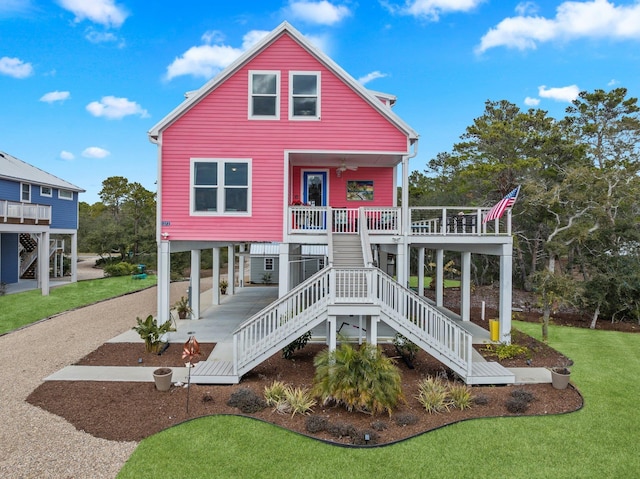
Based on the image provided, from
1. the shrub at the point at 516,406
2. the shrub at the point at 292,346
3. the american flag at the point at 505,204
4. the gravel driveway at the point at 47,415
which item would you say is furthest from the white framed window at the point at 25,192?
the shrub at the point at 516,406

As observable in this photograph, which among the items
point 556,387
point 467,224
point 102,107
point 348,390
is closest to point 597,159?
point 467,224

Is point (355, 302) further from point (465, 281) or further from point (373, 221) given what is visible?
point (465, 281)

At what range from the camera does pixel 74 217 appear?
2698cm

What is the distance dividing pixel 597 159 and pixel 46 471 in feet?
96.9

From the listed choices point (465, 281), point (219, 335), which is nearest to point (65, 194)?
point (219, 335)

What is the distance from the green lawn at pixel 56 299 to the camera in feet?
51.0

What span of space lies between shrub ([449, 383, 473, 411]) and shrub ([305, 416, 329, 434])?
9.27 ft

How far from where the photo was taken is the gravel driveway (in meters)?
5.58

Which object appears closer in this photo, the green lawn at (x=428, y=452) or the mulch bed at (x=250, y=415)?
the green lawn at (x=428, y=452)

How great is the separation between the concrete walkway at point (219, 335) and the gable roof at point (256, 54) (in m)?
6.83

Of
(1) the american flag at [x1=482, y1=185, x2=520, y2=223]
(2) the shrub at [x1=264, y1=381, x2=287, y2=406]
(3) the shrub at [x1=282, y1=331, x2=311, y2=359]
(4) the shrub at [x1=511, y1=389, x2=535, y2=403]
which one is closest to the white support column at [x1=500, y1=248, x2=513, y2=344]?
(1) the american flag at [x1=482, y1=185, x2=520, y2=223]

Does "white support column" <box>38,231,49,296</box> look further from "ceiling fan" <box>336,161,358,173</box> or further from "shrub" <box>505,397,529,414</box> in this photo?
"shrub" <box>505,397,529,414</box>

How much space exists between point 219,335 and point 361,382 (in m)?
7.13

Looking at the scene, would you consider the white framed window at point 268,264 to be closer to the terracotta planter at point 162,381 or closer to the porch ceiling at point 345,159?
the porch ceiling at point 345,159
